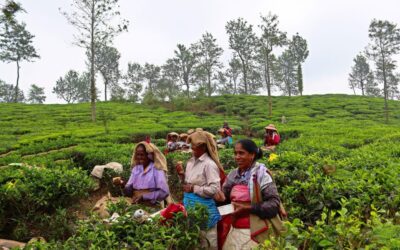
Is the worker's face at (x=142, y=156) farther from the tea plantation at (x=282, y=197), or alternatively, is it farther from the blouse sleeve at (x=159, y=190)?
the tea plantation at (x=282, y=197)

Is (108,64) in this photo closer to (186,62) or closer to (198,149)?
(186,62)

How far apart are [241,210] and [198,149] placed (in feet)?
2.81

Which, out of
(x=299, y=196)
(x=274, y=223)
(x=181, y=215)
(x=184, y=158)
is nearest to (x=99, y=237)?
(x=181, y=215)

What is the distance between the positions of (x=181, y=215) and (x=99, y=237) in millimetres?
802

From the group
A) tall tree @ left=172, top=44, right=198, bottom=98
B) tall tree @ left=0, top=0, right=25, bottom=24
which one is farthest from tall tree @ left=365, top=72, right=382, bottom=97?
tall tree @ left=0, top=0, right=25, bottom=24

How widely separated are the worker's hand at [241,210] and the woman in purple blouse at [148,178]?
5.15 ft

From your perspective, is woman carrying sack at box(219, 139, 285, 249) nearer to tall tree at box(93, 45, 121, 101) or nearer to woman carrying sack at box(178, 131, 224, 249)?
woman carrying sack at box(178, 131, 224, 249)

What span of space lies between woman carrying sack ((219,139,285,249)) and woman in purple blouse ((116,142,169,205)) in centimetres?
145

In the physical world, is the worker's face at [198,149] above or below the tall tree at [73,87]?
below

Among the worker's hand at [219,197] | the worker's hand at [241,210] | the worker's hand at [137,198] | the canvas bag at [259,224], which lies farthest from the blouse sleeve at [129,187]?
the canvas bag at [259,224]

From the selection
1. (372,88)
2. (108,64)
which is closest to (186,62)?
(108,64)

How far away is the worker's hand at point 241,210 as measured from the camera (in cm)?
309

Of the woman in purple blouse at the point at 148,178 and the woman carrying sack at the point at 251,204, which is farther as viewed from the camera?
the woman in purple blouse at the point at 148,178

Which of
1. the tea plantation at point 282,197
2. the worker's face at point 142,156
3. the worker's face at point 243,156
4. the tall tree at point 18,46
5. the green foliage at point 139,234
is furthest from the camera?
the tall tree at point 18,46
